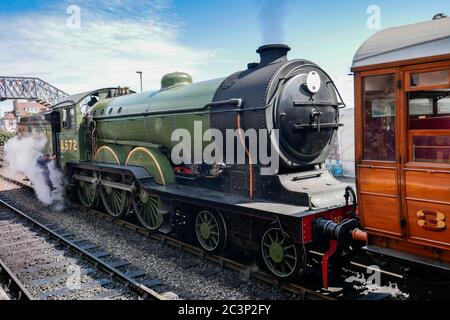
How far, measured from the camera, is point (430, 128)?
4594 millimetres

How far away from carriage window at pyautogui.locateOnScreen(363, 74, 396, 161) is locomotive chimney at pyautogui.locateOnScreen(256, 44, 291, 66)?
7.73ft

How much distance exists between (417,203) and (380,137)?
89 cm

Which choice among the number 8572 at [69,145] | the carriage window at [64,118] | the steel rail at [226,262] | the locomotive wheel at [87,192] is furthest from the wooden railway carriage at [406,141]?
the carriage window at [64,118]

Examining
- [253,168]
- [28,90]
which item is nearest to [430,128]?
[253,168]

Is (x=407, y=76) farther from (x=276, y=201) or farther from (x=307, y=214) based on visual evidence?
(x=276, y=201)

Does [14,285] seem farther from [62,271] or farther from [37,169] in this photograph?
[37,169]

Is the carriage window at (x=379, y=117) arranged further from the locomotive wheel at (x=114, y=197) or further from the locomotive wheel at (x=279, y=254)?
the locomotive wheel at (x=114, y=197)

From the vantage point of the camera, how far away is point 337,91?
6945mm

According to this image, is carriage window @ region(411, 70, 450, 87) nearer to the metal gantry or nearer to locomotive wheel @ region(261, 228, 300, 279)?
locomotive wheel @ region(261, 228, 300, 279)

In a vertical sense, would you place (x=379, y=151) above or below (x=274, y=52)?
below

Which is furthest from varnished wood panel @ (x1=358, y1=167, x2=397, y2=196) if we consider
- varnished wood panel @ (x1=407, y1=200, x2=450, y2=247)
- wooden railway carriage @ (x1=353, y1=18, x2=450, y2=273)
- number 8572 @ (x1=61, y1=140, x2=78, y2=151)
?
number 8572 @ (x1=61, y1=140, x2=78, y2=151)

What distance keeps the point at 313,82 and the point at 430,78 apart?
248 centimetres

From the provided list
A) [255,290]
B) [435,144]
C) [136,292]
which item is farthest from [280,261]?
[435,144]
